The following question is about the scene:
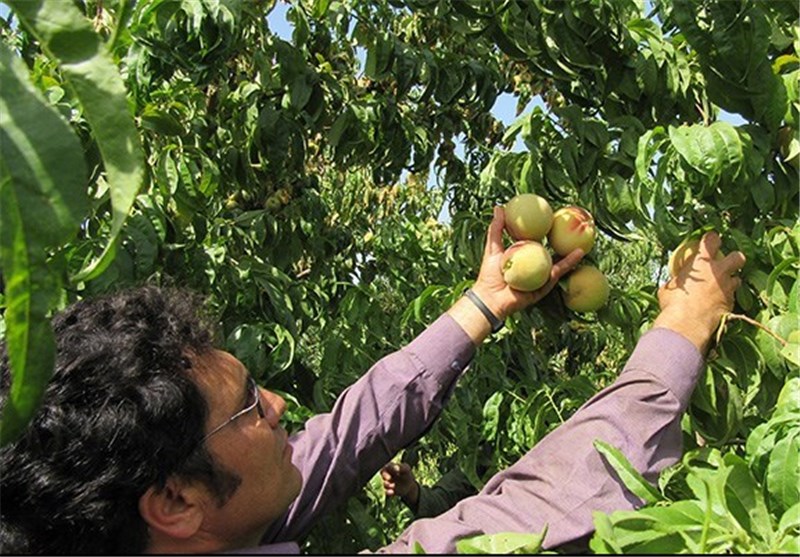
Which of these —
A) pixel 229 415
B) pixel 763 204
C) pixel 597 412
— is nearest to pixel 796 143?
pixel 763 204

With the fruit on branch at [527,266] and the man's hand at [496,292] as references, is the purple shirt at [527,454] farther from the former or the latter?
the fruit on branch at [527,266]

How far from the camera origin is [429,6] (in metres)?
2.54

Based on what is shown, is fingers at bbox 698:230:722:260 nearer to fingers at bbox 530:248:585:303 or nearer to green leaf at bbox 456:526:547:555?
fingers at bbox 530:248:585:303

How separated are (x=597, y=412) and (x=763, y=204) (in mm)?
467

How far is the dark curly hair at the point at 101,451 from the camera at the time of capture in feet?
4.37

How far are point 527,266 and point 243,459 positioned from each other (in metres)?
0.66

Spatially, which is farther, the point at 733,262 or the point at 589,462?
the point at 733,262

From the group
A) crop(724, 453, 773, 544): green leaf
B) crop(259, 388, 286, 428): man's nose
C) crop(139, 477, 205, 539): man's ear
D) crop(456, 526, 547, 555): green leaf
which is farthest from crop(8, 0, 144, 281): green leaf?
crop(259, 388, 286, 428): man's nose

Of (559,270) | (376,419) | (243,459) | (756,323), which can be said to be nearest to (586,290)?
(559,270)

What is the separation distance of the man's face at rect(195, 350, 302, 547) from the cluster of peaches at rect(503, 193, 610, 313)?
570 mm

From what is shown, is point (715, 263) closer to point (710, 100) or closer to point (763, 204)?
point (763, 204)

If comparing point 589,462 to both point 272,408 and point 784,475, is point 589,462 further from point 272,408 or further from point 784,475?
point 272,408

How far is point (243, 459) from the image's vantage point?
4.81 ft

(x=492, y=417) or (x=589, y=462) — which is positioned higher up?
(x=589, y=462)
